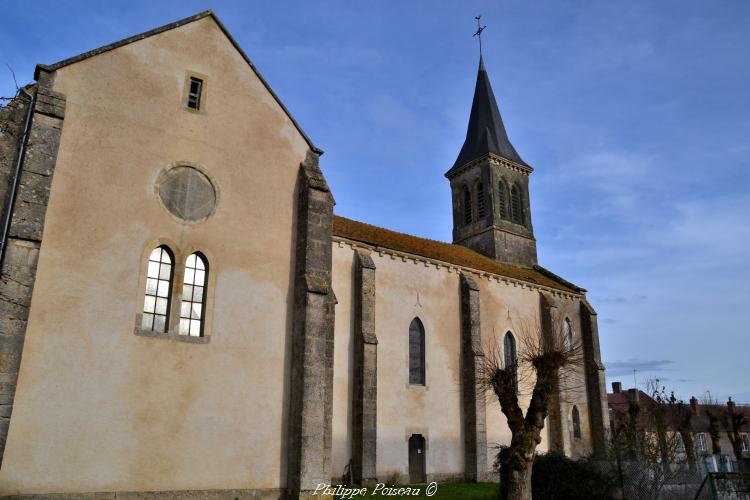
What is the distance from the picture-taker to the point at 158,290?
13.1 meters

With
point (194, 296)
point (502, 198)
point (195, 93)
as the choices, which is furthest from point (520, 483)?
point (502, 198)

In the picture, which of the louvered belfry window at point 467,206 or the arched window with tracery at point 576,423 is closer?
the arched window with tracery at point 576,423

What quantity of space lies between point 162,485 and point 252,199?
692 cm

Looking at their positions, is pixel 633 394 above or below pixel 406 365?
above

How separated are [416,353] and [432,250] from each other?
212 inches

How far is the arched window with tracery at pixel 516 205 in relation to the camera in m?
35.1

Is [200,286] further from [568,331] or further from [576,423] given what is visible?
[576,423]

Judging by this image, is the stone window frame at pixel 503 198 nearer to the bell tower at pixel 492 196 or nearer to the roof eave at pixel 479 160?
the bell tower at pixel 492 196

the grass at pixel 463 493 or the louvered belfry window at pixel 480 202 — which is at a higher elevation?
the louvered belfry window at pixel 480 202

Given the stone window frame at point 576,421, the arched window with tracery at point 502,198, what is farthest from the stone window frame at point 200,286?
the arched window with tracery at point 502,198

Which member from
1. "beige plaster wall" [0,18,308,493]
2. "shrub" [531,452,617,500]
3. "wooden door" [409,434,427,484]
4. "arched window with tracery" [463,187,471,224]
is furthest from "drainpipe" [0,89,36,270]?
"arched window with tracery" [463,187,471,224]

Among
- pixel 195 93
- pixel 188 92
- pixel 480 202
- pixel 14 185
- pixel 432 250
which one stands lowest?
pixel 14 185

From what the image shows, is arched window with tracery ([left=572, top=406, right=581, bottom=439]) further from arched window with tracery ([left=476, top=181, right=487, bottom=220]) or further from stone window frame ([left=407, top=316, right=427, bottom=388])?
arched window with tracery ([left=476, top=181, right=487, bottom=220])

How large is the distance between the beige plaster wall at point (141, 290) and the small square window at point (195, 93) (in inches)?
8.8
